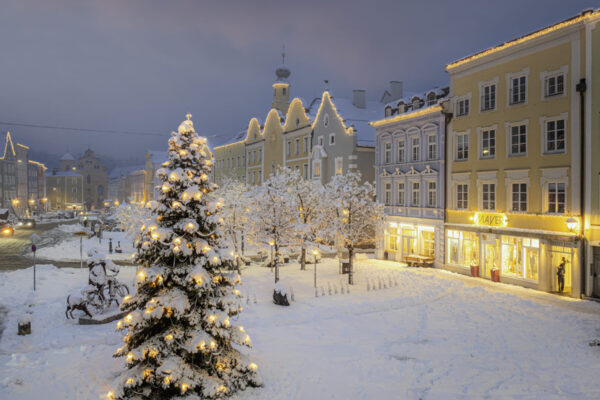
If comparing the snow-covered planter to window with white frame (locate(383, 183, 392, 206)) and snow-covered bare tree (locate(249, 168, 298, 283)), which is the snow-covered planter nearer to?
snow-covered bare tree (locate(249, 168, 298, 283))

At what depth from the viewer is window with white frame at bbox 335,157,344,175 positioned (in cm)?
3884

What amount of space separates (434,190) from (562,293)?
34.3ft

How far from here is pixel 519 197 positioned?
2362cm

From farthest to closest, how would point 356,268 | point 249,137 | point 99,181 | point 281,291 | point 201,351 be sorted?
point 99,181, point 249,137, point 356,268, point 281,291, point 201,351

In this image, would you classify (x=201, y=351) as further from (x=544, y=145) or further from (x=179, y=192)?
(x=544, y=145)

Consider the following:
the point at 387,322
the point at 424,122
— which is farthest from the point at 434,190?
the point at 387,322

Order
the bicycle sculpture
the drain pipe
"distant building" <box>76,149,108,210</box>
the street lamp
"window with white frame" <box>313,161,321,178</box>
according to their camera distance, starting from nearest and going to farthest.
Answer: the bicycle sculpture < the street lamp < the drain pipe < "window with white frame" <box>313,161,321,178</box> < "distant building" <box>76,149,108,210</box>

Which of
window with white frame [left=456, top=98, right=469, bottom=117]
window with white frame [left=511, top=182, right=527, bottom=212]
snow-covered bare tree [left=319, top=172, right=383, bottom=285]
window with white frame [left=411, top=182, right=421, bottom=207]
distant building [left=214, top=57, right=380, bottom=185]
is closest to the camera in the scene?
window with white frame [left=511, top=182, right=527, bottom=212]

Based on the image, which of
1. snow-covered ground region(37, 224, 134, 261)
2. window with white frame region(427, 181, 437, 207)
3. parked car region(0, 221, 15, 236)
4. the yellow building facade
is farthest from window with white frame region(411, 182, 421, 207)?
parked car region(0, 221, 15, 236)

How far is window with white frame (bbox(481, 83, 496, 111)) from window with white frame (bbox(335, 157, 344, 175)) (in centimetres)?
1500

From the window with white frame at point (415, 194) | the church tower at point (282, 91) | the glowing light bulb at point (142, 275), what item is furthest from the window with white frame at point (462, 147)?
the church tower at point (282, 91)

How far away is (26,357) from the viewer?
12.1m

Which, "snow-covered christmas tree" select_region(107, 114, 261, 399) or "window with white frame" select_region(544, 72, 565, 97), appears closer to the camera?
"snow-covered christmas tree" select_region(107, 114, 261, 399)

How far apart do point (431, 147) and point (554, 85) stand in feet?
29.3
